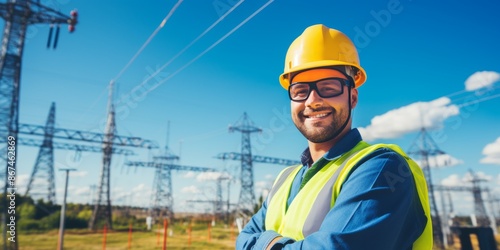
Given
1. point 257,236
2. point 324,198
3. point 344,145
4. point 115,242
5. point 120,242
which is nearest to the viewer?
point 324,198

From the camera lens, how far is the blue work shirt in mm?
1115

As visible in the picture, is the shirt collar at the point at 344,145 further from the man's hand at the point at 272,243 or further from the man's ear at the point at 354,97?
the man's hand at the point at 272,243

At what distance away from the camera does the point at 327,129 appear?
1.61m

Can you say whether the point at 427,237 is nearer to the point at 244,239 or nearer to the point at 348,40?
the point at 244,239

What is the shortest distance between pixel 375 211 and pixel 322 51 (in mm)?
978

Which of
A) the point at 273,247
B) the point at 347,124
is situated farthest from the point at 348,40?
the point at 273,247

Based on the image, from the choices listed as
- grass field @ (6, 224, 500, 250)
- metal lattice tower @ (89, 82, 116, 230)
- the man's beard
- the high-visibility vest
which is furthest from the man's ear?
metal lattice tower @ (89, 82, 116, 230)

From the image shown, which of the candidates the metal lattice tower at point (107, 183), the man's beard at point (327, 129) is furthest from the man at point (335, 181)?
the metal lattice tower at point (107, 183)

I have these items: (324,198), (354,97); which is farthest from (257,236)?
(354,97)

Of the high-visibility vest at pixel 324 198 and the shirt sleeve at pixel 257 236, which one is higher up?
the high-visibility vest at pixel 324 198

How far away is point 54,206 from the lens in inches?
1278

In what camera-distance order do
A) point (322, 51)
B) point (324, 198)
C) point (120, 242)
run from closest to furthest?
1. point (324, 198)
2. point (322, 51)
3. point (120, 242)

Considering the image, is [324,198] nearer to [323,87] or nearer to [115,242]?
[323,87]

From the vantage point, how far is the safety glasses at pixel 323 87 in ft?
5.34
